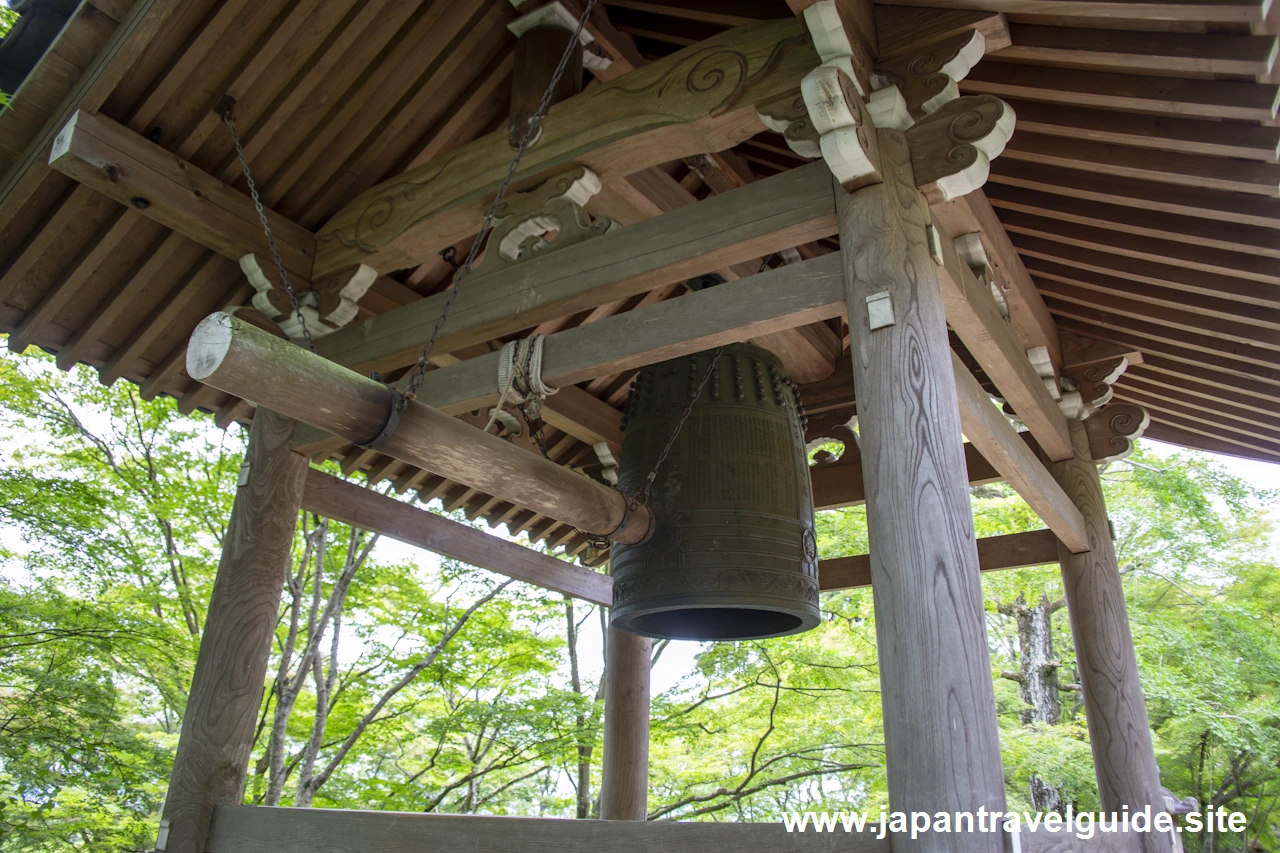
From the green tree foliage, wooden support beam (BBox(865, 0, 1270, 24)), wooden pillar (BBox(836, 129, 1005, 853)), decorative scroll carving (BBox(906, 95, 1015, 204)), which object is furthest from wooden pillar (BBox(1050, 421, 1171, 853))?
the green tree foliage

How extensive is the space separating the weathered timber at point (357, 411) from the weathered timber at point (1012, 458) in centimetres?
133

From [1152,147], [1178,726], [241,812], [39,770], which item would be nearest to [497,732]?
[39,770]

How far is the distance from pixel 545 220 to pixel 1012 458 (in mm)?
1991

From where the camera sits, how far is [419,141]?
397 cm

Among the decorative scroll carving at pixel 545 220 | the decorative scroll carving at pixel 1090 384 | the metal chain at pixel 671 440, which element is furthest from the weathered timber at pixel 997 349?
the decorative scroll carving at pixel 545 220

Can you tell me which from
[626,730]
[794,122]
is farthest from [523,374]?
[626,730]

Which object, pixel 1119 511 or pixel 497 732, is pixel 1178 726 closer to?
pixel 1119 511

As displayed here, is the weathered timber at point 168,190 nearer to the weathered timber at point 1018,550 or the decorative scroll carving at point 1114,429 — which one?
the weathered timber at point 1018,550

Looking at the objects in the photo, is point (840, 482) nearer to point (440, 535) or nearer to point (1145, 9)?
point (440, 535)

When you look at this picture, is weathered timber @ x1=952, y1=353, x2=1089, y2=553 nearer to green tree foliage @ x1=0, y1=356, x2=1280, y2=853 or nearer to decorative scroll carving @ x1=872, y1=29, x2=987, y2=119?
decorative scroll carving @ x1=872, y1=29, x2=987, y2=119

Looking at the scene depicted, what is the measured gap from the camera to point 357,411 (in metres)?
2.09

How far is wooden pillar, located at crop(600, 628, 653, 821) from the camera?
5.04 metres

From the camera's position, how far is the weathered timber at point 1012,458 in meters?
2.85

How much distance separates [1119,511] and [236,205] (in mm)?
11673
